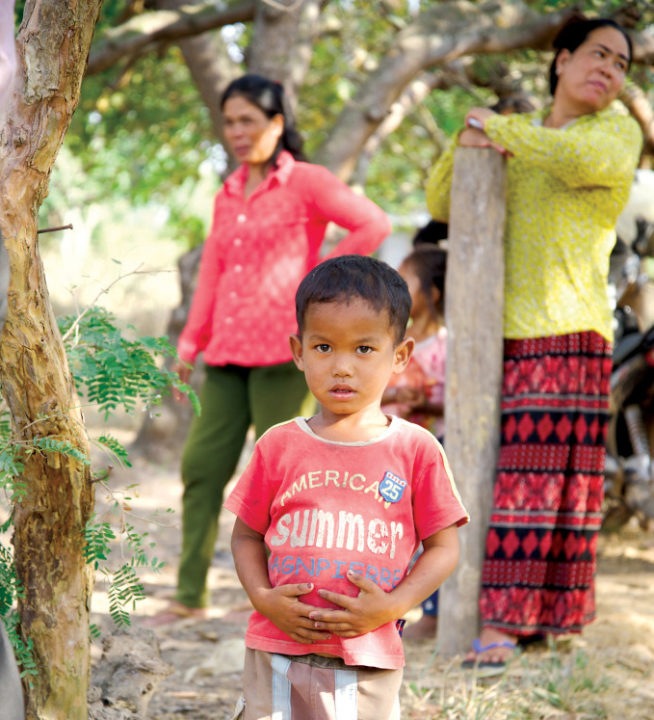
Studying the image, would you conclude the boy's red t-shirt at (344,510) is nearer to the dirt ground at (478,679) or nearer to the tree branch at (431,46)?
the dirt ground at (478,679)

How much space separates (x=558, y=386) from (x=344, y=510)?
69.1 inches

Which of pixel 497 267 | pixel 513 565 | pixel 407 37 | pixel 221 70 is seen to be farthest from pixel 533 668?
pixel 221 70

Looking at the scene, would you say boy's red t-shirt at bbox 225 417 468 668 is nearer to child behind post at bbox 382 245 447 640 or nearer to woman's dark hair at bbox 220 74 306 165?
child behind post at bbox 382 245 447 640

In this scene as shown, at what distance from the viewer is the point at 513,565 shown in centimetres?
340

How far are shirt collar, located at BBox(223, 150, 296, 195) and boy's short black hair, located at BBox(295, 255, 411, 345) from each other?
5.90 ft

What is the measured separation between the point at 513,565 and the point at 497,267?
3.59 ft

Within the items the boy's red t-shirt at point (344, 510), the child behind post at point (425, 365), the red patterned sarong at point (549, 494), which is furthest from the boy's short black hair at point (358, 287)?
the child behind post at point (425, 365)

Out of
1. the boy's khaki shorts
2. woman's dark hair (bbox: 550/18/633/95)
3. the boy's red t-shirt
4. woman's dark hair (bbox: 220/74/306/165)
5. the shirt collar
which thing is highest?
woman's dark hair (bbox: 550/18/633/95)

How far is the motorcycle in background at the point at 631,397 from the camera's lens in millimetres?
4762

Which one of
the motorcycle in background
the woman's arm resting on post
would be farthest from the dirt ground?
the woman's arm resting on post

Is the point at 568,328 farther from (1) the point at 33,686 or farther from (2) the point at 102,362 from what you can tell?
(1) the point at 33,686

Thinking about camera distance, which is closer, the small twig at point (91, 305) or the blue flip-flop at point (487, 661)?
the small twig at point (91, 305)

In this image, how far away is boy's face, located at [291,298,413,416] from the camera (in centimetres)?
186

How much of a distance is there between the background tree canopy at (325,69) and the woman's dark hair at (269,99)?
1.38 m
